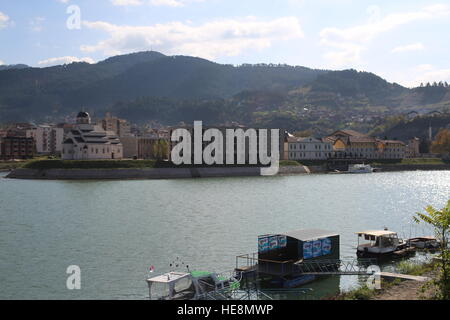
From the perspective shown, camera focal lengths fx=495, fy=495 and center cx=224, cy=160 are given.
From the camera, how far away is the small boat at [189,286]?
24263mm

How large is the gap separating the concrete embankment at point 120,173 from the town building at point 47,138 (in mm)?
75526

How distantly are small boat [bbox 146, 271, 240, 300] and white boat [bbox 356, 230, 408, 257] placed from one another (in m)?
12.6

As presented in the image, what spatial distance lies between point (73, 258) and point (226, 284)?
13.4m

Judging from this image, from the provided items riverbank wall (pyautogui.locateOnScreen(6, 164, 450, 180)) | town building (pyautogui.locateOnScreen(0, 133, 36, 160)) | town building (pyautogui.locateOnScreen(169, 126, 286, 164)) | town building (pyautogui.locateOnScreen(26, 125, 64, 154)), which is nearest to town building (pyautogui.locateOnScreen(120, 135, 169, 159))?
town building (pyautogui.locateOnScreen(169, 126, 286, 164))

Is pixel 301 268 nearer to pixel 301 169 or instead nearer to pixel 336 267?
pixel 336 267

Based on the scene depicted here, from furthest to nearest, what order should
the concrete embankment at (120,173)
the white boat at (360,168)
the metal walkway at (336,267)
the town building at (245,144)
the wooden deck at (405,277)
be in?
the white boat at (360,168)
the town building at (245,144)
the concrete embankment at (120,173)
the metal walkway at (336,267)
the wooden deck at (405,277)

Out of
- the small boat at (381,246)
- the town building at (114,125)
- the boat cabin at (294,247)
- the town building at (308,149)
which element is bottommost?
the small boat at (381,246)

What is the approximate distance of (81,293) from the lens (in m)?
26.4

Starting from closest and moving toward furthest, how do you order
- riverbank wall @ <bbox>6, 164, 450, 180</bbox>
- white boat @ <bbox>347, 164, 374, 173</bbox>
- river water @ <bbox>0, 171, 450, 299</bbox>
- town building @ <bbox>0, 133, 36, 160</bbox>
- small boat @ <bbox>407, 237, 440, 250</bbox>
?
1. river water @ <bbox>0, 171, 450, 299</bbox>
2. small boat @ <bbox>407, 237, 440, 250</bbox>
3. riverbank wall @ <bbox>6, 164, 450, 180</bbox>
4. white boat @ <bbox>347, 164, 374, 173</bbox>
5. town building @ <bbox>0, 133, 36, 160</bbox>

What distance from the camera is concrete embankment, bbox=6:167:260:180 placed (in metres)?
110

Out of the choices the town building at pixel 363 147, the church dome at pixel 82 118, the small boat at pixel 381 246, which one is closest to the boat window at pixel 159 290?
the small boat at pixel 381 246

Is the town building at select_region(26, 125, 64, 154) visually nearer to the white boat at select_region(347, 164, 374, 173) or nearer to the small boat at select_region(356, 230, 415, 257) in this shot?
the white boat at select_region(347, 164, 374, 173)

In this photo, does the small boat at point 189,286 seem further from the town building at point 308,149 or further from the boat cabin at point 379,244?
the town building at point 308,149

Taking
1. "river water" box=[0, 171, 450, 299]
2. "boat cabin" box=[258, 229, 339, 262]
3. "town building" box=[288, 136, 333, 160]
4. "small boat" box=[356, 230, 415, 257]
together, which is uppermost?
"town building" box=[288, 136, 333, 160]
